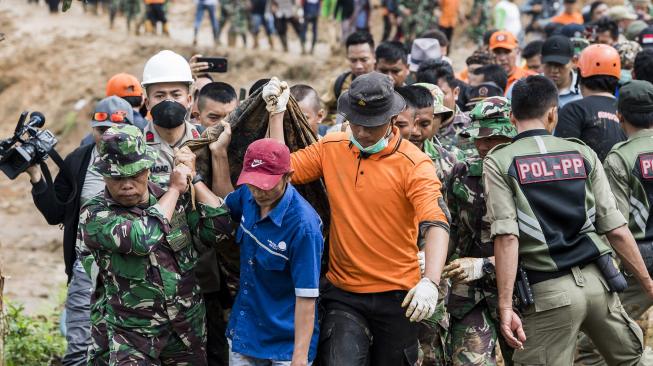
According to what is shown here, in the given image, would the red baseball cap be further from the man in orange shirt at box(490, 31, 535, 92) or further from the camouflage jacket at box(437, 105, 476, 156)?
the man in orange shirt at box(490, 31, 535, 92)

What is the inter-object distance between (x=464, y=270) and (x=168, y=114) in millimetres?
2118

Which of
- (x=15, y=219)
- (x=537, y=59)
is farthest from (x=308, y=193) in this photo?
(x=15, y=219)

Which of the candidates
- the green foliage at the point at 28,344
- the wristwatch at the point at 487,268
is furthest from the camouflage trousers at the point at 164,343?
the green foliage at the point at 28,344

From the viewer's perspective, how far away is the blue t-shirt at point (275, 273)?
5.11 metres

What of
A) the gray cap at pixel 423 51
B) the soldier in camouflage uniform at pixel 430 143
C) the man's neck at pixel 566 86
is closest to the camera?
the soldier in camouflage uniform at pixel 430 143

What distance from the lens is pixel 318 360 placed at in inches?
216

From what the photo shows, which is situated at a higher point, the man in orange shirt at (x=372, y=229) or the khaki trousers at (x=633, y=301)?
the man in orange shirt at (x=372, y=229)

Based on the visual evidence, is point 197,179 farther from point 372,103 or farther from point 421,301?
point 421,301

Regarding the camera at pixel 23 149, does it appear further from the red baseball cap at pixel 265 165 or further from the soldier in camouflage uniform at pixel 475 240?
the soldier in camouflage uniform at pixel 475 240

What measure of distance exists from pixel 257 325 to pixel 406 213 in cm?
105

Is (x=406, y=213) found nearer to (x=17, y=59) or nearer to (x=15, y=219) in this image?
(x=15, y=219)

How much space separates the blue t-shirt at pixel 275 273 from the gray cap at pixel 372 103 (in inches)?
21.8

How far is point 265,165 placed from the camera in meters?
5.03

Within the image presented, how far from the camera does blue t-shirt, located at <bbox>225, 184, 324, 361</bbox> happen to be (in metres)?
5.11
